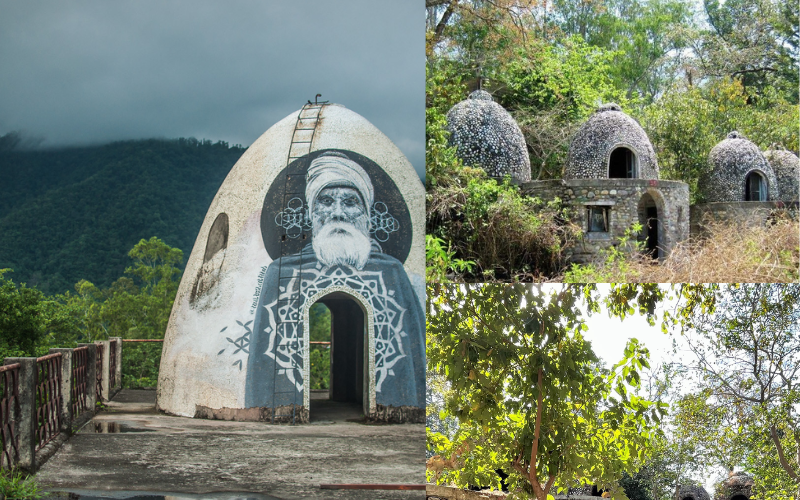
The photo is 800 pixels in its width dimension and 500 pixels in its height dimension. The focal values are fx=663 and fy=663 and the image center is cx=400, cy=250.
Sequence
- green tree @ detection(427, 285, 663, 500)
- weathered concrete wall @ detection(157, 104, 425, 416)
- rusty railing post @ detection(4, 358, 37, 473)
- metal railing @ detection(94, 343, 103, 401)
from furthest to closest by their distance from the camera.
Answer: weathered concrete wall @ detection(157, 104, 425, 416)
metal railing @ detection(94, 343, 103, 401)
green tree @ detection(427, 285, 663, 500)
rusty railing post @ detection(4, 358, 37, 473)

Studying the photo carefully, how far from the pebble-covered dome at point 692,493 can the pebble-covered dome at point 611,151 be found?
2103 millimetres

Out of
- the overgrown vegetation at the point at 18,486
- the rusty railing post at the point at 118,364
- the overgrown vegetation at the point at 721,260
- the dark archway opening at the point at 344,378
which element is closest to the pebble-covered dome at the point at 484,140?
the overgrown vegetation at the point at 721,260

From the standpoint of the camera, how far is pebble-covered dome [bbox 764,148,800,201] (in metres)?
4.55

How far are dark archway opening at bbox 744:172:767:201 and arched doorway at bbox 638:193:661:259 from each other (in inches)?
25.2

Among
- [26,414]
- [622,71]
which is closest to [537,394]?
[622,71]

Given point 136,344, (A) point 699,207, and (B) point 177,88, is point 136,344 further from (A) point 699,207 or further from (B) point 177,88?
(A) point 699,207

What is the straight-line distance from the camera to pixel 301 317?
4586mm

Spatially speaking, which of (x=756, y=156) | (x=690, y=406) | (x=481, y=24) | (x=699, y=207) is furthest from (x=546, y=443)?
(x=481, y=24)

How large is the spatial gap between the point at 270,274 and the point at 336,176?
830 mm

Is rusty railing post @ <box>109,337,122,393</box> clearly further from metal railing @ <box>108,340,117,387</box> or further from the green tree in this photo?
the green tree

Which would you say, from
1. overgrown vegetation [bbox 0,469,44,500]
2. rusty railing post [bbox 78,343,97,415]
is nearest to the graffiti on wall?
rusty railing post [bbox 78,343,97,415]

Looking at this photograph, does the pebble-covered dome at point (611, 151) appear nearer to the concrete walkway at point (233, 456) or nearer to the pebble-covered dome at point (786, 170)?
the pebble-covered dome at point (786, 170)

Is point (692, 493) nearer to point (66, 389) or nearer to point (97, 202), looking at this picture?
point (66, 389)

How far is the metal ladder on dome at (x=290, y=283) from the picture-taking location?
4.52m
